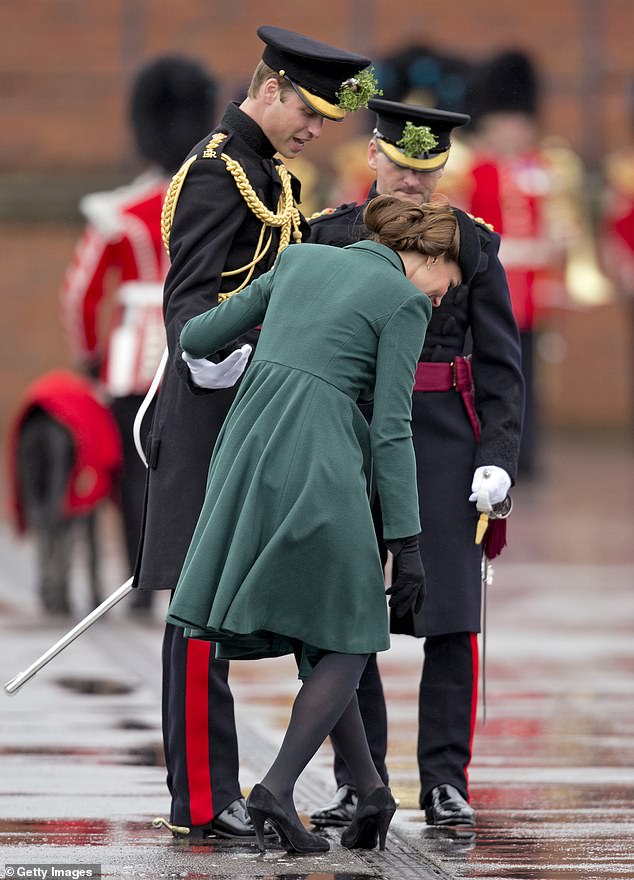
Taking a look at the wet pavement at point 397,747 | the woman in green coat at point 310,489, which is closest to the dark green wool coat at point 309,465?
the woman in green coat at point 310,489

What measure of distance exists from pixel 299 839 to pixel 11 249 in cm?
1392

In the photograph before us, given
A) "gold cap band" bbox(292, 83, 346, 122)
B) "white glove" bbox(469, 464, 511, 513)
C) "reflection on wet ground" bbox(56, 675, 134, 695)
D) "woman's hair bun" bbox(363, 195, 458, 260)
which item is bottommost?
"reflection on wet ground" bbox(56, 675, 134, 695)

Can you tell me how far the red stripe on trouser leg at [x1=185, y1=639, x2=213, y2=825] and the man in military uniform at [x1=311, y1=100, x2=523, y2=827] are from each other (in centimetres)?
37

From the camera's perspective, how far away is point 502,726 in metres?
6.59

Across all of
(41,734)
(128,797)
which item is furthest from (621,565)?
(128,797)

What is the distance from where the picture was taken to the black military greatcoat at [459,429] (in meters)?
5.32

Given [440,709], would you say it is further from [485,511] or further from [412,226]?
[412,226]

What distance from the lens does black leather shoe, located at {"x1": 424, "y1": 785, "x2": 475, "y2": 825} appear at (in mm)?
5195

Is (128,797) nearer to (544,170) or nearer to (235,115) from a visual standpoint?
(235,115)

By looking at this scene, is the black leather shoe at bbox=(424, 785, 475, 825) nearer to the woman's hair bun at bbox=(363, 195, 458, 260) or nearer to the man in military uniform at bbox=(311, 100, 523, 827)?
the man in military uniform at bbox=(311, 100, 523, 827)

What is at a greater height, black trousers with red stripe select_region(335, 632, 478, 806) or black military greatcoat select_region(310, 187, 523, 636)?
black military greatcoat select_region(310, 187, 523, 636)

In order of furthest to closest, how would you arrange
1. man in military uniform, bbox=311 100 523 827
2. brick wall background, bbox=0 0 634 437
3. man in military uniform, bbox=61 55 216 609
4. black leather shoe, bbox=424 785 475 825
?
brick wall background, bbox=0 0 634 437 → man in military uniform, bbox=61 55 216 609 → man in military uniform, bbox=311 100 523 827 → black leather shoe, bbox=424 785 475 825

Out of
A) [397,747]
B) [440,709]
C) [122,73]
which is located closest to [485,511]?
[440,709]

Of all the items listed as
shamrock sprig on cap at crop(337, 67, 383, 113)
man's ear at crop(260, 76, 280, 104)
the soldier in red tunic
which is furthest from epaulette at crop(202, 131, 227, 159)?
the soldier in red tunic
